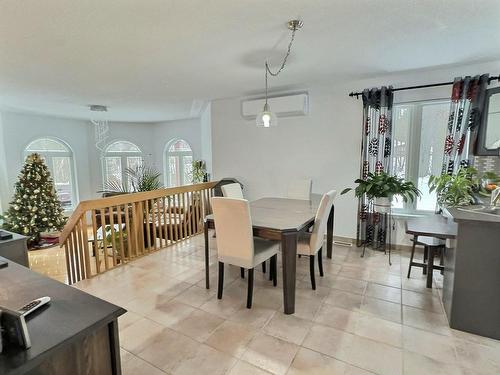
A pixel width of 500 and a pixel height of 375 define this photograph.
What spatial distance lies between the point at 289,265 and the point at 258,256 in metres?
0.29

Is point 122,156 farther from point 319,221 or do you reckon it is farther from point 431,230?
point 431,230

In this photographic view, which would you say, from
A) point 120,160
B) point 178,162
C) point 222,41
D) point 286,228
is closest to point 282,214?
point 286,228

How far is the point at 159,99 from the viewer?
486 centimetres

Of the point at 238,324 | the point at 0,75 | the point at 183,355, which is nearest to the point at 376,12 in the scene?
the point at 238,324

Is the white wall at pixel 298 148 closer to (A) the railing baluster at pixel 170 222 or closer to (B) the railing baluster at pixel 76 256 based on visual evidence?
(A) the railing baluster at pixel 170 222

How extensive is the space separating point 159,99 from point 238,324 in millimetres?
4098

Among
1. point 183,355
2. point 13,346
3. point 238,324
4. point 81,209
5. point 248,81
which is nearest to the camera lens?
point 13,346

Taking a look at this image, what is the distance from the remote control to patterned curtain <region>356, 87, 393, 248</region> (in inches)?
143

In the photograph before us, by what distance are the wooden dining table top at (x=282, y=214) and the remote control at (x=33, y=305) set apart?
5.00ft

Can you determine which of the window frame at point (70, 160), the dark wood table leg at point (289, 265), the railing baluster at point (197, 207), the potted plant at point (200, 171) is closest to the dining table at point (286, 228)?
the dark wood table leg at point (289, 265)

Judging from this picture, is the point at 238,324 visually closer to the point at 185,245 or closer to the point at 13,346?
the point at 13,346

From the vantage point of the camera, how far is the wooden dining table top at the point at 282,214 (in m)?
2.34

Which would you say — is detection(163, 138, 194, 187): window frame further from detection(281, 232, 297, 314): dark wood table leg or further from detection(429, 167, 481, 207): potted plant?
detection(429, 167, 481, 207): potted plant

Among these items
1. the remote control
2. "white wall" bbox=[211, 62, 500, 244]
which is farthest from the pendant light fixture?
the remote control
